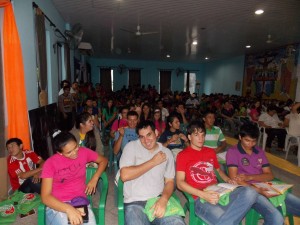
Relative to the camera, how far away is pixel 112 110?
6359 mm

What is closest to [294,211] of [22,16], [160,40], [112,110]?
[22,16]

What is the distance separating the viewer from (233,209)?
189 centimetres

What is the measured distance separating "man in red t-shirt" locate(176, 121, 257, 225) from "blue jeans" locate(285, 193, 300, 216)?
52 cm

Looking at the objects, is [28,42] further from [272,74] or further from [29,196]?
[272,74]

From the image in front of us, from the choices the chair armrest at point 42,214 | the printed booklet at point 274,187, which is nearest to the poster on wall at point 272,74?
the printed booklet at point 274,187

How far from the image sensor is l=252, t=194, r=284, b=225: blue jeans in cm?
194

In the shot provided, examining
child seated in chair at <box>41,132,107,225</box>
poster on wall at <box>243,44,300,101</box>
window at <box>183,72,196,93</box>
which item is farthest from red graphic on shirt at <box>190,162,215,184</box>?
window at <box>183,72,196,93</box>

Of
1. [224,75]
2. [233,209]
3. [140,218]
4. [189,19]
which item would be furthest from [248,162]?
[224,75]

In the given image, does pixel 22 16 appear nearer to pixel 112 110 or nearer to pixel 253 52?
pixel 112 110

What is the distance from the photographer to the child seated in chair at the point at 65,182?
180cm

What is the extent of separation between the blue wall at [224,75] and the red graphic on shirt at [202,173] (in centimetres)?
1282

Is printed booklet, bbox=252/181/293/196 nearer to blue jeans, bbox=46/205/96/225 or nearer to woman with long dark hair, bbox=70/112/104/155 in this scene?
blue jeans, bbox=46/205/96/225

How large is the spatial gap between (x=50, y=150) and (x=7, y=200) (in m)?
1.11

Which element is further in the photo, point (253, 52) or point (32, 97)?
point (253, 52)
